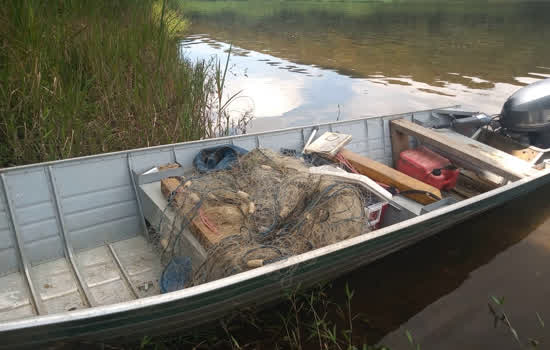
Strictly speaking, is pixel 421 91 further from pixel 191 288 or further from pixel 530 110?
pixel 191 288

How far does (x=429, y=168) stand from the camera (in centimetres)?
528

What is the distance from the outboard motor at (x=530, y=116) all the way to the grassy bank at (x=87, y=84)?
4449 millimetres

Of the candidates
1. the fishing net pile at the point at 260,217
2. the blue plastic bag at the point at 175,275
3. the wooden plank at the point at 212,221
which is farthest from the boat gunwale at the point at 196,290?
the blue plastic bag at the point at 175,275

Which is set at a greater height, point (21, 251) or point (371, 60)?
point (371, 60)

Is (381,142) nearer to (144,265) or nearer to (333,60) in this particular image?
(144,265)

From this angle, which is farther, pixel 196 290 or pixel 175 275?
pixel 175 275

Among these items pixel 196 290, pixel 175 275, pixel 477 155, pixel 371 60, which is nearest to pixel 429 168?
pixel 477 155

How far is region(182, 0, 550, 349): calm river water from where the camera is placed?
154 inches

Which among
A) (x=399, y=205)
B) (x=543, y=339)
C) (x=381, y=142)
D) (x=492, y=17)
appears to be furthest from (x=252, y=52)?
(x=492, y=17)

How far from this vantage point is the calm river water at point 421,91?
3.90 m

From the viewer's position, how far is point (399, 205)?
4.12 m

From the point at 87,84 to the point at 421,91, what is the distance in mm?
9442

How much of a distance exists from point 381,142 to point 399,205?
2058 millimetres

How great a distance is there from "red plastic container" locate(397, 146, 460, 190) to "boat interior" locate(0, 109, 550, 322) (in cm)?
2
